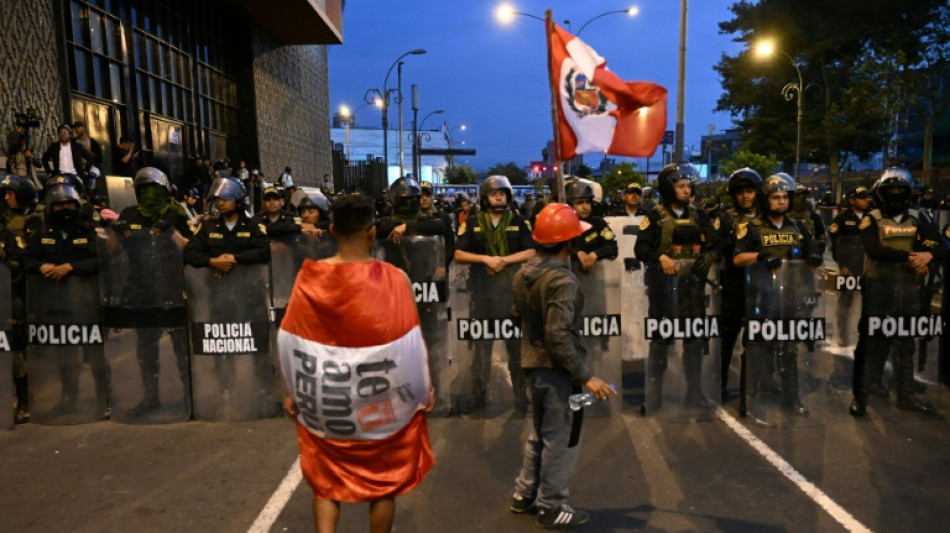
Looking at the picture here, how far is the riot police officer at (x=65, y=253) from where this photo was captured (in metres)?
6.29

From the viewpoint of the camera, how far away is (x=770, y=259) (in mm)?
6004

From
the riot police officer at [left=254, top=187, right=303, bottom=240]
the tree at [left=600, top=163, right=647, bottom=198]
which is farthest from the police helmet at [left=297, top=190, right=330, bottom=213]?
the tree at [left=600, top=163, right=647, bottom=198]

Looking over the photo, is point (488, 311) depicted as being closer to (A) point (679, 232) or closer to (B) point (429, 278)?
(B) point (429, 278)

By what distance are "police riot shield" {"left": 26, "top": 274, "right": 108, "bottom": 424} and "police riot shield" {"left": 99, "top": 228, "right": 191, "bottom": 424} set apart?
202mm

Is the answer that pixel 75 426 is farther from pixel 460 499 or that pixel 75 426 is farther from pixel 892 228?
pixel 892 228

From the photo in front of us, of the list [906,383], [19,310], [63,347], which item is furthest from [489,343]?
[19,310]

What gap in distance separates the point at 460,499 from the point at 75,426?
3821 millimetres

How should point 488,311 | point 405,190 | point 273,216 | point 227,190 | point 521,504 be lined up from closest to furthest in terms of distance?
point 521,504, point 488,311, point 227,190, point 273,216, point 405,190

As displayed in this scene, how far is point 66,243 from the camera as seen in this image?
637 cm

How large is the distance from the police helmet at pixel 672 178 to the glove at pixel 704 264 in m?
0.65

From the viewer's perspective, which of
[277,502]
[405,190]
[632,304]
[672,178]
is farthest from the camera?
[405,190]

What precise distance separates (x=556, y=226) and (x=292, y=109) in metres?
31.6

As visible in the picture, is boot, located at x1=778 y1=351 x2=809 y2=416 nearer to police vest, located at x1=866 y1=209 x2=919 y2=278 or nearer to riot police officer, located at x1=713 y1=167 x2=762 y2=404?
riot police officer, located at x1=713 y1=167 x2=762 y2=404

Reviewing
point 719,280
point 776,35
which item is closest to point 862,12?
point 776,35
